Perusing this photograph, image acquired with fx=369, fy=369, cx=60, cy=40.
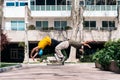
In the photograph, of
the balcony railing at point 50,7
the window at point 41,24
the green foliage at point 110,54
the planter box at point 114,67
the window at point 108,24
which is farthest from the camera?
the window at point 41,24

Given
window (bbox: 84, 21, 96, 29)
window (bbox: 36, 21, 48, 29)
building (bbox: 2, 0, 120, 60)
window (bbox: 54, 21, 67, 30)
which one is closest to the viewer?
building (bbox: 2, 0, 120, 60)

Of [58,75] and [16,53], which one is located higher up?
[58,75]

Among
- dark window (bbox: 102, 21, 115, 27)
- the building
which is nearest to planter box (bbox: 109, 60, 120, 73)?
the building

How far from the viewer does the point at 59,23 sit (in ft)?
180

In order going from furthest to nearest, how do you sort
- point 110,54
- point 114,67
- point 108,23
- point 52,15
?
point 108,23, point 52,15, point 110,54, point 114,67

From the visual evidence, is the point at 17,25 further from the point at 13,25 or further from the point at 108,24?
the point at 108,24

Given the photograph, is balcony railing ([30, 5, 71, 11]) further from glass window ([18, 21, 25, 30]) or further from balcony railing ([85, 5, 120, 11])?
balcony railing ([85, 5, 120, 11])

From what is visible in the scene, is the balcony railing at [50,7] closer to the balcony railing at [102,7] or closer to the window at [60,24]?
the window at [60,24]

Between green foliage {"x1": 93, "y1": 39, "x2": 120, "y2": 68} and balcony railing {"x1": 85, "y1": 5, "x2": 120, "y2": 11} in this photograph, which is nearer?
Result: green foliage {"x1": 93, "y1": 39, "x2": 120, "y2": 68}

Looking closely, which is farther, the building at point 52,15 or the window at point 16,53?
the window at point 16,53

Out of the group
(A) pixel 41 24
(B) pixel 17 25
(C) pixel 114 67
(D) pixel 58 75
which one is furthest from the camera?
(B) pixel 17 25

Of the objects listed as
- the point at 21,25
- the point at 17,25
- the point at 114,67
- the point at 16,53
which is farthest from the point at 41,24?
the point at 114,67

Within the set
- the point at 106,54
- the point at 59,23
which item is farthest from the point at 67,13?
the point at 106,54

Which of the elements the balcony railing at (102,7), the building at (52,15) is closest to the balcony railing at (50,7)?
the building at (52,15)
